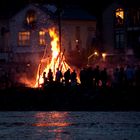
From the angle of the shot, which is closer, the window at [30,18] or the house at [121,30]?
the house at [121,30]

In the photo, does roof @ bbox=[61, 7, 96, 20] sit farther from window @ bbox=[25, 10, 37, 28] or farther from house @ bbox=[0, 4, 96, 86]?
window @ bbox=[25, 10, 37, 28]

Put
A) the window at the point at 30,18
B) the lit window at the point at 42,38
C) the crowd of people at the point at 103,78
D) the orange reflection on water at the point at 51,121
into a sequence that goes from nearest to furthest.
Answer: the orange reflection on water at the point at 51,121, the crowd of people at the point at 103,78, the lit window at the point at 42,38, the window at the point at 30,18

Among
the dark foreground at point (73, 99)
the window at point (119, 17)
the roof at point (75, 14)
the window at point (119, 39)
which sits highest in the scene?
the roof at point (75, 14)

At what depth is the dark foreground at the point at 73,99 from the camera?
29895 millimetres

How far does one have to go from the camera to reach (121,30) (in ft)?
210

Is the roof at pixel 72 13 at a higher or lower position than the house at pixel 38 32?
higher

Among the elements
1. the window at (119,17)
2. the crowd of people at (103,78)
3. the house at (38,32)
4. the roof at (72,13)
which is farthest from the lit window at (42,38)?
the crowd of people at (103,78)

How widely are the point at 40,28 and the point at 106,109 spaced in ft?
133

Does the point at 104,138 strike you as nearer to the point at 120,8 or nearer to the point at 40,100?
the point at 40,100

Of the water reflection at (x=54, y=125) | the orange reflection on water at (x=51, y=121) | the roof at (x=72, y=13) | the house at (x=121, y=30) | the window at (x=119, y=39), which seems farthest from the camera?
the roof at (x=72, y=13)

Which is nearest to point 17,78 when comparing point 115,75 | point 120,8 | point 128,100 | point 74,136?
point 115,75

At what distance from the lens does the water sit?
55.0ft

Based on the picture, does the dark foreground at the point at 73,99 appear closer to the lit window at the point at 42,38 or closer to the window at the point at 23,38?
the lit window at the point at 42,38

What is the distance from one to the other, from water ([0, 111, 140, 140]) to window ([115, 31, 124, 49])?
134ft
